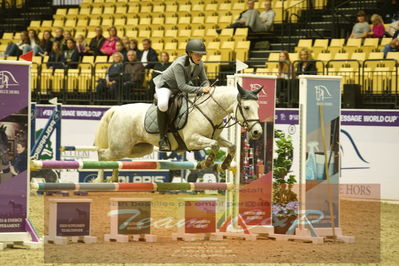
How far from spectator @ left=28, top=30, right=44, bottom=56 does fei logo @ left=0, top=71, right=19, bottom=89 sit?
9.91m

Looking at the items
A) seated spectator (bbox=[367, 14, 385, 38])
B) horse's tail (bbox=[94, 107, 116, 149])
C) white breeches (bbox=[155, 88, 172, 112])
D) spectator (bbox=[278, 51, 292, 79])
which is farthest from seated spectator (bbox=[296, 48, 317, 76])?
white breeches (bbox=[155, 88, 172, 112])

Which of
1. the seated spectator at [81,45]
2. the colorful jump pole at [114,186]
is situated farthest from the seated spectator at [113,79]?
the colorful jump pole at [114,186]

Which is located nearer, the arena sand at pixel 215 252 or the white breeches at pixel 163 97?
the arena sand at pixel 215 252

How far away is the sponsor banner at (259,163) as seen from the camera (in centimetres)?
880

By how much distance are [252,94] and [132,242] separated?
1.98 metres

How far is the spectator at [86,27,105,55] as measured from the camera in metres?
16.8

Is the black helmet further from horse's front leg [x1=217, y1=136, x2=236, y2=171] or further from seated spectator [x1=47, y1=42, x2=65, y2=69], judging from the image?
seated spectator [x1=47, y1=42, x2=65, y2=69]

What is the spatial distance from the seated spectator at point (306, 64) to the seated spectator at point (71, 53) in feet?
16.7

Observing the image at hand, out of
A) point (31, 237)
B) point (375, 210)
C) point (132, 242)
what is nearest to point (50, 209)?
point (31, 237)

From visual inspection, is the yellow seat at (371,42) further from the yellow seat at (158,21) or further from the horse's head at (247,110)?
the horse's head at (247,110)

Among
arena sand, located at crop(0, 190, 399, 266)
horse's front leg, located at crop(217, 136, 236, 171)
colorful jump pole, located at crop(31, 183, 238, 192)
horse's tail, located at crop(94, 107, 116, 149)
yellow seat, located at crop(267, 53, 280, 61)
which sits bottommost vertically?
arena sand, located at crop(0, 190, 399, 266)

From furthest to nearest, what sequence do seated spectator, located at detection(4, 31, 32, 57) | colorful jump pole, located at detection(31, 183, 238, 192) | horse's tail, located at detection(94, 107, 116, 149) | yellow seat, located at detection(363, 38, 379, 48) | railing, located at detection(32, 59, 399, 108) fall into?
seated spectator, located at detection(4, 31, 32, 57), yellow seat, located at detection(363, 38, 379, 48), railing, located at detection(32, 59, 399, 108), horse's tail, located at detection(94, 107, 116, 149), colorful jump pole, located at detection(31, 183, 238, 192)

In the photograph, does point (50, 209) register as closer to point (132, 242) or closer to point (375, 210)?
point (132, 242)

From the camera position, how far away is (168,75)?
8242 millimetres
